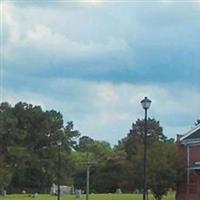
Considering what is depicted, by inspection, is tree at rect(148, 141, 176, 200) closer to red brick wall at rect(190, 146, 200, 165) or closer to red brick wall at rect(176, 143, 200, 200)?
red brick wall at rect(176, 143, 200, 200)

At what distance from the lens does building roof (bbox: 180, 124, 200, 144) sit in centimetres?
5861

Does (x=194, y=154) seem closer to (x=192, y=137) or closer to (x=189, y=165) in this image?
(x=189, y=165)

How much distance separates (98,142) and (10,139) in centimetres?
5332

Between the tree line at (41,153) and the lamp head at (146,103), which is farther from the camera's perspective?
the tree line at (41,153)

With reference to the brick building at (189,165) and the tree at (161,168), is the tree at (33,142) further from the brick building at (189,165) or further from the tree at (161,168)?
the tree at (161,168)

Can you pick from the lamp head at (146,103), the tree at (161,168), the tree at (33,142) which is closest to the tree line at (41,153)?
the tree at (33,142)

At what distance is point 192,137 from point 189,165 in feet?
9.97

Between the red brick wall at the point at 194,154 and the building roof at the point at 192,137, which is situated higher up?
the building roof at the point at 192,137

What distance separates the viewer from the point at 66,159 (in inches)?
4338

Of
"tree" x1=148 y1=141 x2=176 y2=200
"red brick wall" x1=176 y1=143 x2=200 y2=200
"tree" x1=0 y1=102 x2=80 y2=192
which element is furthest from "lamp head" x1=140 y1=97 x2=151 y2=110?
"tree" x1=0 y1=102 x2=80 y2=192

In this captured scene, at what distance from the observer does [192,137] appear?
59.3m

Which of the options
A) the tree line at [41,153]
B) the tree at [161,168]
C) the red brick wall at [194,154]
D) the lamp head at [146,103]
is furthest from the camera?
the tree line at [41,153]

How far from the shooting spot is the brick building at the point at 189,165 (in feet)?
188

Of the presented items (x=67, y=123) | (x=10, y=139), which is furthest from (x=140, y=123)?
(x=10, y=139)
